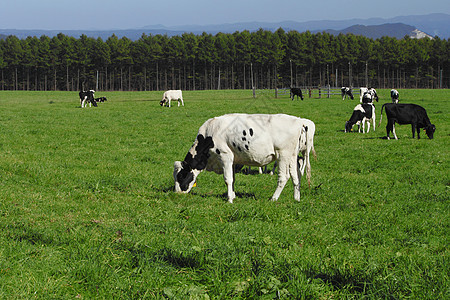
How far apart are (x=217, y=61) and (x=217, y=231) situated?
12751 cm

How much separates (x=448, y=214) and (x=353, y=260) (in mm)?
3881

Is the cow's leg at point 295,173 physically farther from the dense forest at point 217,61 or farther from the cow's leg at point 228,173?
the dense forest at point 217,61

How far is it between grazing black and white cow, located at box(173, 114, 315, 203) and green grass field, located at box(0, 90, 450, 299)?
719 millimetres

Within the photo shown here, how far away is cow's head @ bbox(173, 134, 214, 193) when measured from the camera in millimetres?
Answer: 10367

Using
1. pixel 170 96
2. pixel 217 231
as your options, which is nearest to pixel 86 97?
pixel 170 96

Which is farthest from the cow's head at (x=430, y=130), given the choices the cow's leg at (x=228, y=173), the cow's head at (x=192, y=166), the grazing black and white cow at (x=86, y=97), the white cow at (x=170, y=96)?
the grazing black and white cow at (x=86, y=97)

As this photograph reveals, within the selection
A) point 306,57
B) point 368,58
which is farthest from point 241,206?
point 368,58

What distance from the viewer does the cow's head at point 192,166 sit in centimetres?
1037

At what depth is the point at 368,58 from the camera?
5167 inches

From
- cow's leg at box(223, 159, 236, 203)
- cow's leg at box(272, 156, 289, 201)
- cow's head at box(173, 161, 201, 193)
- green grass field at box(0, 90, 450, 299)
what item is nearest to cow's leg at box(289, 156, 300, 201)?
cow's leg at box(272, 156, 289, 201)

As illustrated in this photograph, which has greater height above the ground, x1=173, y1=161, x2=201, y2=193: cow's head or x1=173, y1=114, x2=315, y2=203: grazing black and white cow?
x1=173, y1=114, x2=315, y2=203: grazing black and white cow

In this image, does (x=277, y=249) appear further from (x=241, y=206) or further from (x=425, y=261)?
(x=241, y=206)

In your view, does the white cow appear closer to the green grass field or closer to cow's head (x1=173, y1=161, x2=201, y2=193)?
the green grass field

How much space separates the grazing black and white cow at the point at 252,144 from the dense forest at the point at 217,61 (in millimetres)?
116236
